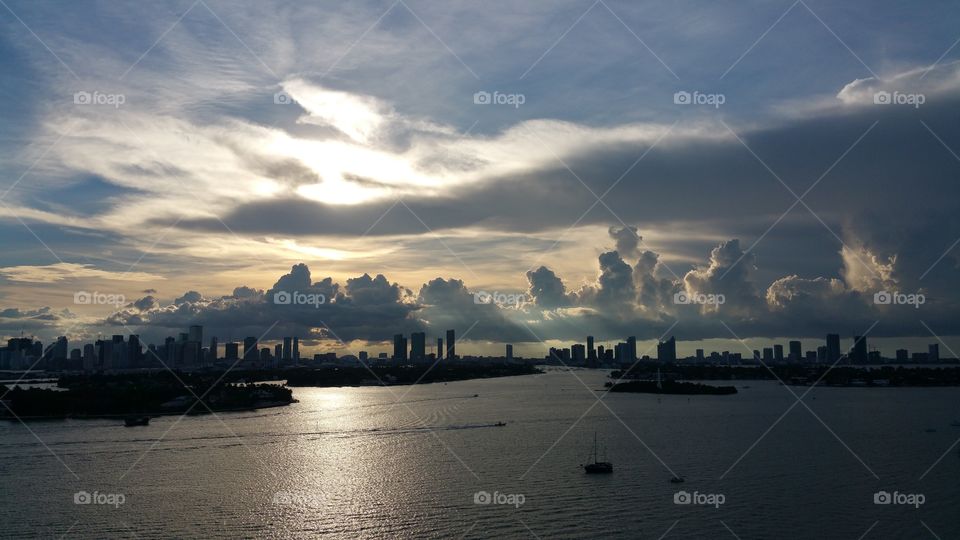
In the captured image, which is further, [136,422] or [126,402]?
[126,402]


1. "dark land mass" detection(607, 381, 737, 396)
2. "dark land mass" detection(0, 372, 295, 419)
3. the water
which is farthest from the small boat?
"dark land mass" detection(607, 381, 737, 396)

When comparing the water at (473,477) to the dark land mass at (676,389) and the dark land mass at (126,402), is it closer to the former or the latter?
the dark land mass at (126,402)

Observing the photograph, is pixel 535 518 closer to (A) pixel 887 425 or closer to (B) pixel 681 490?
(B) pixel 681 490

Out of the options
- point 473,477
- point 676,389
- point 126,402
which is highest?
point 126,402

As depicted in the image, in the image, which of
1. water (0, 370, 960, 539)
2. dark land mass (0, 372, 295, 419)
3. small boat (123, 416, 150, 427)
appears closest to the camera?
water (0, 370, 960, 539)

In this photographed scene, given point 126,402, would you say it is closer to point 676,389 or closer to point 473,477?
point 473,477

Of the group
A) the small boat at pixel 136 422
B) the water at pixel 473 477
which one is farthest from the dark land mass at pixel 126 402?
Result: the small boat at pixel 136 422

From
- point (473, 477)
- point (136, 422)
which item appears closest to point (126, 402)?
point (136, 422)

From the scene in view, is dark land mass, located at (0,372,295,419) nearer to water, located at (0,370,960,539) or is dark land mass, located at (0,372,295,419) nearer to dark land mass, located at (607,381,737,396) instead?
water, located at (0,370,960,539)
